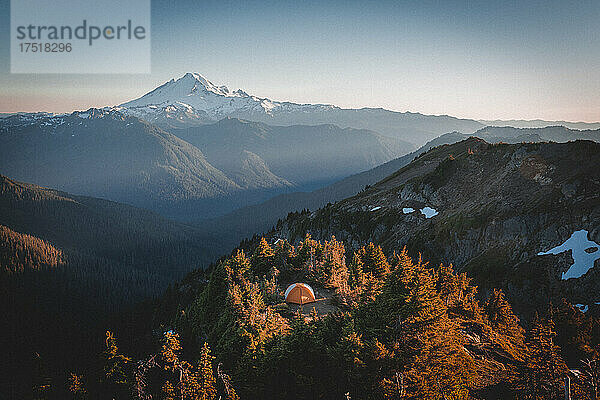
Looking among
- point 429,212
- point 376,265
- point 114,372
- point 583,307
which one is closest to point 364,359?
point 114,372

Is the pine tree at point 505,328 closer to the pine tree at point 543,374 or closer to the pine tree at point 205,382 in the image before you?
the pine tree at point 543,374

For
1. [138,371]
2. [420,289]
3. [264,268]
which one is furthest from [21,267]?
[420,289]

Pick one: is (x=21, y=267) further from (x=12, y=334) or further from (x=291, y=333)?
(x=291, y=333)

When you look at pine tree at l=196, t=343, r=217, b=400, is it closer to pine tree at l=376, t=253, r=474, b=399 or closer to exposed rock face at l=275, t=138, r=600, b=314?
pine tree at l=376, t=253, r=474, b=399

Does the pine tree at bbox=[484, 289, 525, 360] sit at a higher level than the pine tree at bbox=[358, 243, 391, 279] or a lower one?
lower

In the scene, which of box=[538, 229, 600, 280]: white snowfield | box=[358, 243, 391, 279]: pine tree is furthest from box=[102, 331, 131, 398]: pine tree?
box=[538, 229, 600, 280]: white snowfield

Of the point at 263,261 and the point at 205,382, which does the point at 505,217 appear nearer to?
the point at 263,261
